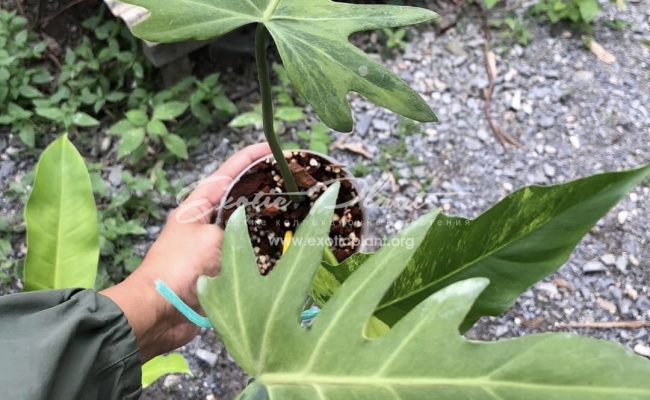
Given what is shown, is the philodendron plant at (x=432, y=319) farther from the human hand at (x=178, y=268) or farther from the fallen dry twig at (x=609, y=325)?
the fallen dry twig at (x=609, y=325)

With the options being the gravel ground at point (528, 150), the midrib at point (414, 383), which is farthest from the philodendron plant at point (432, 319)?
the gravel ground at point (528, 150)

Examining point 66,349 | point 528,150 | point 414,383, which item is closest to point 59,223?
point 66,349

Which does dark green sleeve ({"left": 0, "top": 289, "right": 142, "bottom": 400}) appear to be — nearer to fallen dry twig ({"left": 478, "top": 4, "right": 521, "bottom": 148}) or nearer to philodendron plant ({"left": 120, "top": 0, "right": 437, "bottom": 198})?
philodendron plant ({"left": 120, "top": 0, "right": 437, "bottom": 198})

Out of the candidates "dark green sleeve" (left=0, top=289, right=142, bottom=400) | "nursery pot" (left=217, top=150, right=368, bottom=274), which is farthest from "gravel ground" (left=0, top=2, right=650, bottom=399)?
"dark green sleeve" (left=0, top=289, right=142, bottom=400)

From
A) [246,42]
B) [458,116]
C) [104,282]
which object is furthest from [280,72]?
[104,282]

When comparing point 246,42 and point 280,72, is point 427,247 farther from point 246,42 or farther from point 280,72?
point 246,42

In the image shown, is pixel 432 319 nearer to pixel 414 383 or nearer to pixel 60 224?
pixel 414 383
